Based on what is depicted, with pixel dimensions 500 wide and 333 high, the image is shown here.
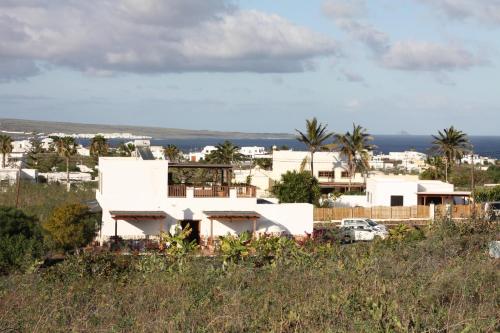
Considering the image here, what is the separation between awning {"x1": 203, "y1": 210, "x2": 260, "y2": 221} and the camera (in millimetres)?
33759

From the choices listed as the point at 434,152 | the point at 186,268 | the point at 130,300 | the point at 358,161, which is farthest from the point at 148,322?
the point at 434,152

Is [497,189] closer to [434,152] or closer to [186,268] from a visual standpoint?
[434,152]

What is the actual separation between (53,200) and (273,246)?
26.9 metres

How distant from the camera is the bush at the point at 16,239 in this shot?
24327mm

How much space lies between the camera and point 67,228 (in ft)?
105

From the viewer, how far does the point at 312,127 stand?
60.5 metres

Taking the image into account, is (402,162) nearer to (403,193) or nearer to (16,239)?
(403,193)

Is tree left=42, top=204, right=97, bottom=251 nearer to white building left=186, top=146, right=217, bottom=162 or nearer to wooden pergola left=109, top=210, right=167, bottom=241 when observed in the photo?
wooden pergola left=109, top=210, right=167, bottom=241

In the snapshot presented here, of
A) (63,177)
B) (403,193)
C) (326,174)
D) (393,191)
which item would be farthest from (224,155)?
Result: (403,193)

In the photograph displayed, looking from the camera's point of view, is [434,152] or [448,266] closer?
[448,266]

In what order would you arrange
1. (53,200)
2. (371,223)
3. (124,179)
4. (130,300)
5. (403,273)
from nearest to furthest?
(130,300)
(403,273)
(124,179)
(371,223)
(53,200)

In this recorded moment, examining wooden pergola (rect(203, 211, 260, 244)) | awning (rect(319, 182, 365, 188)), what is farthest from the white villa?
wooden pergola (rect(203, 211, 260, 244))

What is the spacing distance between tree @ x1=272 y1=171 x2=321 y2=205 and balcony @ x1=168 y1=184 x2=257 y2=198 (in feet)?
32.1

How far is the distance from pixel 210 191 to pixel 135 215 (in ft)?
13.1
